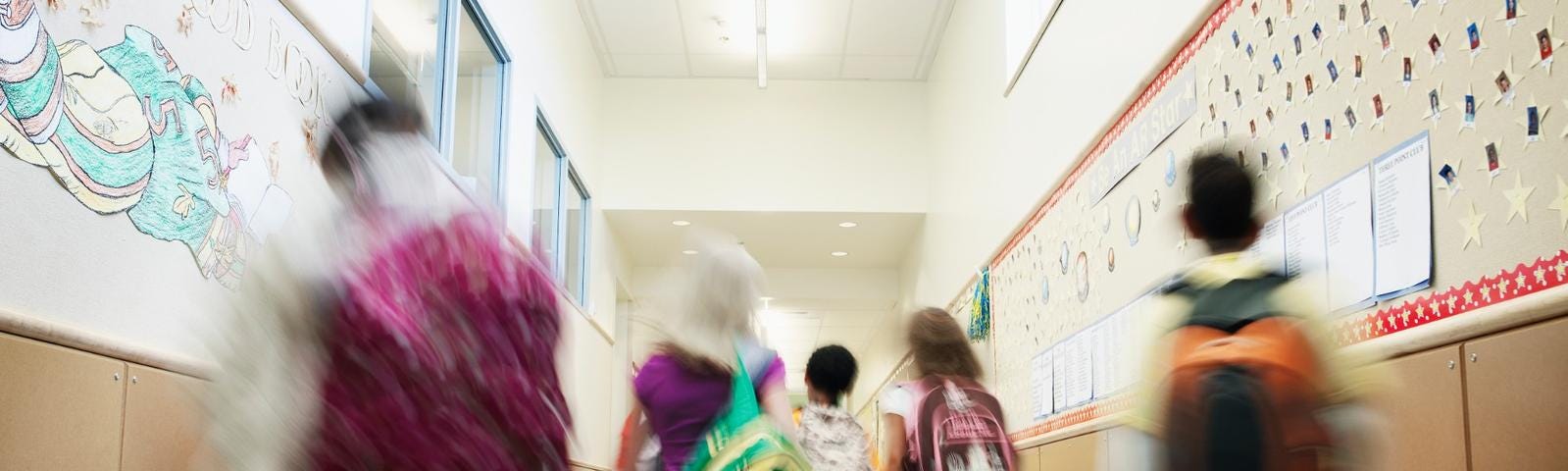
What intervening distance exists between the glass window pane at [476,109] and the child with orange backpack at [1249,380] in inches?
159

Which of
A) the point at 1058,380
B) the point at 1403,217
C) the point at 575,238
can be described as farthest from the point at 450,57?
the point at 1403,217

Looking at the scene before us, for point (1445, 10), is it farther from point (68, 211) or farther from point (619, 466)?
point (68, 211)

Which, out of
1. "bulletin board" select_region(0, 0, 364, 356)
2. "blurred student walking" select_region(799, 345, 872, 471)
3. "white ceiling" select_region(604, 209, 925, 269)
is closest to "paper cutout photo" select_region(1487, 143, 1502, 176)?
"bulletin board" select_region(0, 0, 364, 356)

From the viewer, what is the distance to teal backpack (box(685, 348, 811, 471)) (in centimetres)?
220

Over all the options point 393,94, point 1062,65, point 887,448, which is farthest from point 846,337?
point 393,94

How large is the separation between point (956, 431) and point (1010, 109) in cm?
322

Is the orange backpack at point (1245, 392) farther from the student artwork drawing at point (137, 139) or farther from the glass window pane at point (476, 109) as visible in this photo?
the glass window pane at point (476, 109)

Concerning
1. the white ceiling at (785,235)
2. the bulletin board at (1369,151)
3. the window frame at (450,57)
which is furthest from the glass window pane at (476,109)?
the white ceiling at (785,235)

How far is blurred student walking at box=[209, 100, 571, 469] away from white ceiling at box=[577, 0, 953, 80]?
22.9ft

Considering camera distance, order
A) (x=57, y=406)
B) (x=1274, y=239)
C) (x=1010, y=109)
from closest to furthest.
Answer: (x=57, y=406), (x=1274, y=239), (x=1010, y=109)

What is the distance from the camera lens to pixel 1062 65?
16.2ft

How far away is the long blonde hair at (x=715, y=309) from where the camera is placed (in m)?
2.26

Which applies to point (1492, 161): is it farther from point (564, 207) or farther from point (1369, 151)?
point (564, 207)

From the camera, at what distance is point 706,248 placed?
240cm
